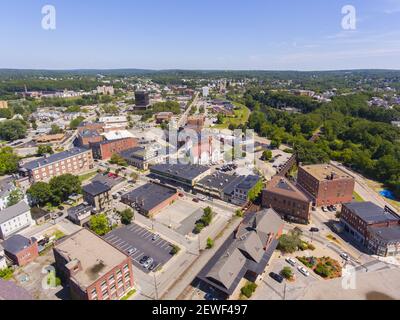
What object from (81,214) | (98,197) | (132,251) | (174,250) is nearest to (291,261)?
(174,250)

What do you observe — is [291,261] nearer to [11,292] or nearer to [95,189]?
[11,292]

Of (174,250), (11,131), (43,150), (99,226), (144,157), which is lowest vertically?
(174,250)

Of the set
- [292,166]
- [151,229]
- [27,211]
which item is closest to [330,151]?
[292,166]

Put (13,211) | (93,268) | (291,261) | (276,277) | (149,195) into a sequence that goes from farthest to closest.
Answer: (149,195)
(13,211)
(291,261)
(276,277)
(93,268)

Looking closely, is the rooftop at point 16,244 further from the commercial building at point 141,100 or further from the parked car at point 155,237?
the commercial building at point 141,100

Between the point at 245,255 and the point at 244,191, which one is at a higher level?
the point at 244,191

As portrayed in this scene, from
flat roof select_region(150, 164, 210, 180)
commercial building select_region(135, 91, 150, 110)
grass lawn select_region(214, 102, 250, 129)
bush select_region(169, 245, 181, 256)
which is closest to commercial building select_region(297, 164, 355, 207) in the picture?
flat roof select_region(150, 164, 210, 180)

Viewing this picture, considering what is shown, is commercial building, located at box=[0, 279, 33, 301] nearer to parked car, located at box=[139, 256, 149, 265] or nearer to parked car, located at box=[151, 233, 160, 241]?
parked car, located at box=[139, 256, 149, 265]
